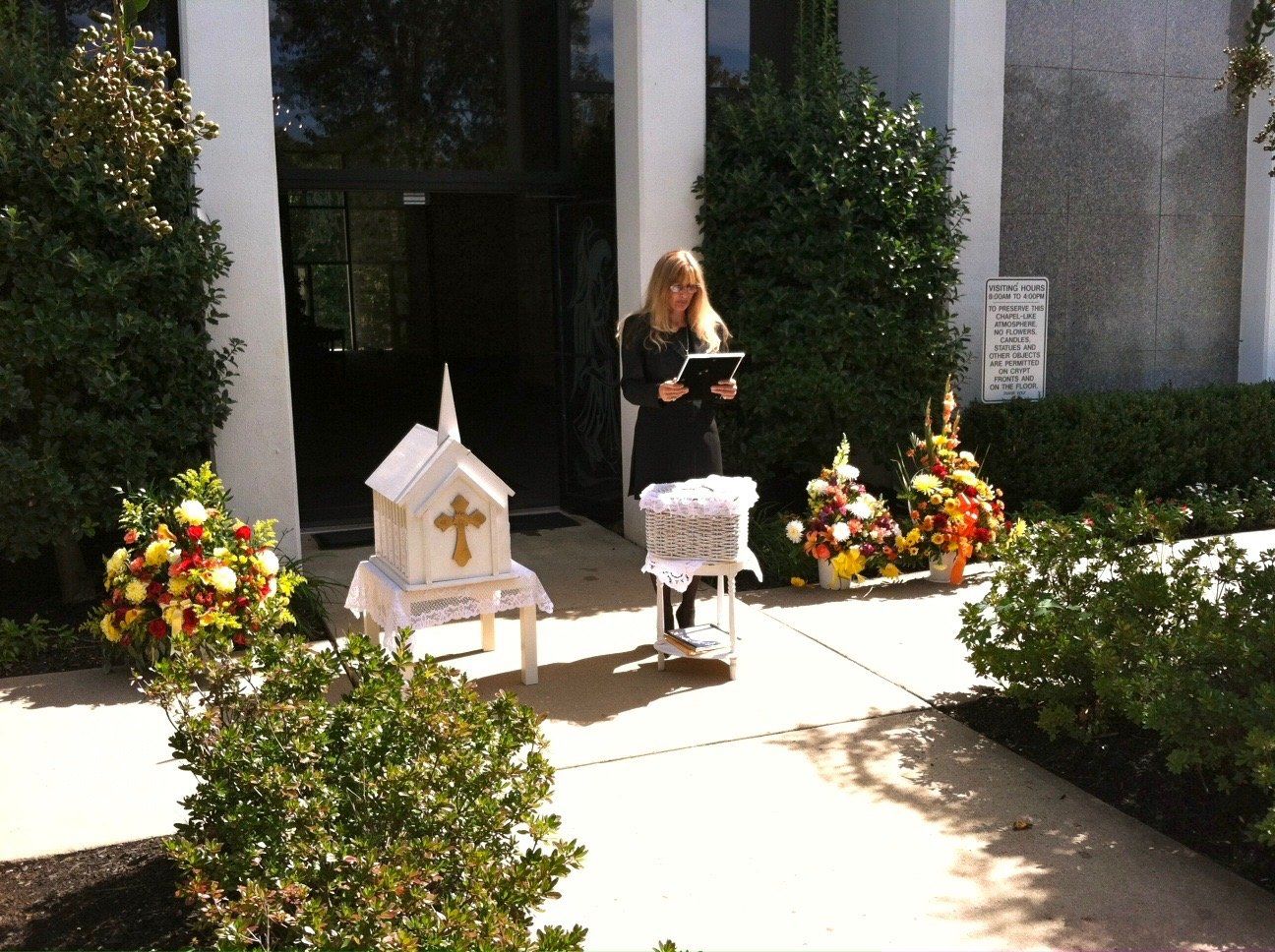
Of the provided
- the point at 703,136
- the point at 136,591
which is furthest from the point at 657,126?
the point at 136,591

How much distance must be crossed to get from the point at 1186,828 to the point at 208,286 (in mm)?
5240

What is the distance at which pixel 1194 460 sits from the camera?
29.0 feet

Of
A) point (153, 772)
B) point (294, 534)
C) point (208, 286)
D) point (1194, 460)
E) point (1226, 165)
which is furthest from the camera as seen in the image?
point (1226, 165)

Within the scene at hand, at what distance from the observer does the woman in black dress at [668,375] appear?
5652mm

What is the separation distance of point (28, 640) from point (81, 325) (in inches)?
61.2

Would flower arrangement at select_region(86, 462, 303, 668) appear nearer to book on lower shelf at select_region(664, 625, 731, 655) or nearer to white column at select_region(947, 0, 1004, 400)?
book on lower shelf at select_region(664, 625, 731, 655)

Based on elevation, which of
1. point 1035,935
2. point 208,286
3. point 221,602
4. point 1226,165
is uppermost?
point 1226,165

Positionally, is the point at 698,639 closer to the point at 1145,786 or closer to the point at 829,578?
the point at 829,578

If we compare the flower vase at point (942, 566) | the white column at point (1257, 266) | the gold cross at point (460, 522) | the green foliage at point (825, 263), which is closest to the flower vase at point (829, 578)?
the flower vase at point (942, 566)

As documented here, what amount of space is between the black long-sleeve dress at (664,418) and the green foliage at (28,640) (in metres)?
2.90

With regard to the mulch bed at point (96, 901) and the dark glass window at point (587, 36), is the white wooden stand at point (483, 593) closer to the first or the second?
the mulch bed at point (96, 901)

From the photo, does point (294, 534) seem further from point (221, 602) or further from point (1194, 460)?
point (1194, 460)

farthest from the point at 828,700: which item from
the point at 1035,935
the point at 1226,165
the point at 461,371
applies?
the point at 461,371

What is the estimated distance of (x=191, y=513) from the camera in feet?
17.8
